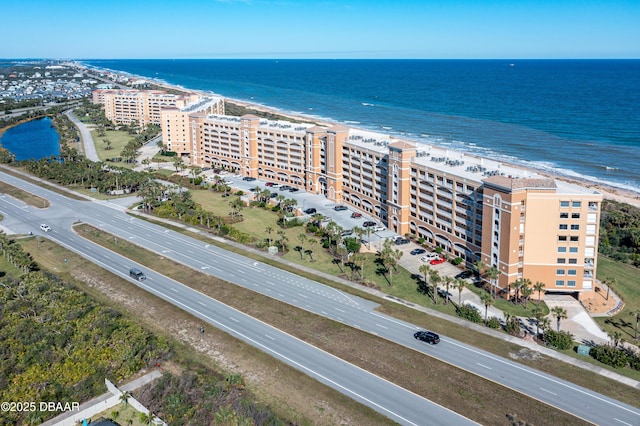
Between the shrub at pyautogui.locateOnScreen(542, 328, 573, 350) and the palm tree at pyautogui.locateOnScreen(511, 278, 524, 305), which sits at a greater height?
the palm tree at pyautogui.locateOnScreen(511, 278, 524, 305)

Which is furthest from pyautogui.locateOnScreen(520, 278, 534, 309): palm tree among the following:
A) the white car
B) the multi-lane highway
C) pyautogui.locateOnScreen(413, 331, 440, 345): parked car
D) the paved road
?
the paved road

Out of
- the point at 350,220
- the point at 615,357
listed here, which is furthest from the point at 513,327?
the point at 350,220

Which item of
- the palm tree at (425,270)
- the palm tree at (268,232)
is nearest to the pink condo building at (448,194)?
the palm tree at (425,270)

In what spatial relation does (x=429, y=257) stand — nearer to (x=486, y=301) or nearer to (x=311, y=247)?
(x=311, y=247)

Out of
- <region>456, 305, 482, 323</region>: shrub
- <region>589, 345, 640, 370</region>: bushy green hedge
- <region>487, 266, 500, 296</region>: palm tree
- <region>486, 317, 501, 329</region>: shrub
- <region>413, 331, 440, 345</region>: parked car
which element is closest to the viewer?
<region>589, 345, 640, 370</region>: bushy green hedge

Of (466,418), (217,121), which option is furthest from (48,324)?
(217,121)

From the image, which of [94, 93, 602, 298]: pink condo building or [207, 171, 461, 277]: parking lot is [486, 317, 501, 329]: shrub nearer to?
[94, 93, 602, 298]: pink condo building
